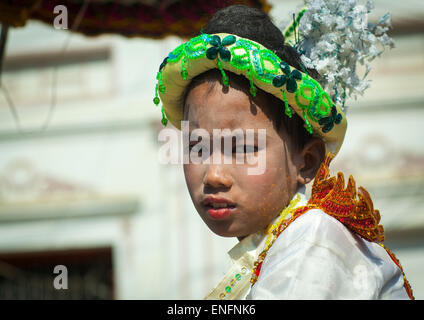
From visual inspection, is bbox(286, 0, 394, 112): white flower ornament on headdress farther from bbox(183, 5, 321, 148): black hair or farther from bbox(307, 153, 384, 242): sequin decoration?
bbox(307, 153, 384, 242): sequin decoration

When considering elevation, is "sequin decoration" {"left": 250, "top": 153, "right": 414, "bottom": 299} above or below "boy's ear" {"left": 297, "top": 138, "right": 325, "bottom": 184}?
below

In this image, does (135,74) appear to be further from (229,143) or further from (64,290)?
(229,143)

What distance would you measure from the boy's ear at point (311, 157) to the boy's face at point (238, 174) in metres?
0.09

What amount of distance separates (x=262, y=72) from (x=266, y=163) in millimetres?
258

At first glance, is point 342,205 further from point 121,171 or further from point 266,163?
point 121,171

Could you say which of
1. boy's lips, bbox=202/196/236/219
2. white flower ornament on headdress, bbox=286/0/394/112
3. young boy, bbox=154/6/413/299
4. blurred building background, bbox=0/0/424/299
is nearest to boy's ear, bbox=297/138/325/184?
young boy, bbox=154/6/413/299

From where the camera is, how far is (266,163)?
167cm

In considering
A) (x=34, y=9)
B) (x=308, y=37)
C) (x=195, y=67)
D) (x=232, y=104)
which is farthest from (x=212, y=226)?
(x=34, y=9)

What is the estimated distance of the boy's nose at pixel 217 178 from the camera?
1.60m

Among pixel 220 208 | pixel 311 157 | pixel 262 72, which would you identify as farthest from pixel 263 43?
pixel 220 208

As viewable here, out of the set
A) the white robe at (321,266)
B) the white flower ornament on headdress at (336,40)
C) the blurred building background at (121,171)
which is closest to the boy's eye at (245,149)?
the white robe at (321,266)

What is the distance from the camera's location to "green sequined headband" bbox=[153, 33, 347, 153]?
168cm

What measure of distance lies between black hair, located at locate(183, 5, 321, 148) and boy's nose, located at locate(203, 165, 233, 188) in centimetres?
24
